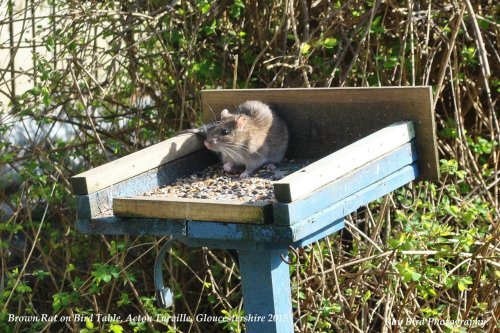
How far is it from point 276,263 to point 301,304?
1.43 m

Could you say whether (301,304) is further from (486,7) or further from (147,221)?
(486,7)

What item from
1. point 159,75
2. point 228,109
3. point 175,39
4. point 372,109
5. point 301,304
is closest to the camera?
point 372,109

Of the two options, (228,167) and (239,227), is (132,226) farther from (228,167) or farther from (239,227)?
(228,167)

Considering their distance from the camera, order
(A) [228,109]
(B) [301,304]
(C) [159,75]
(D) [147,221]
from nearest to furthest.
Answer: (D) [147,221], (A) [228,109], (B) [301,304], (C) [159,75]

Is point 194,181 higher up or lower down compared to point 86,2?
lower down

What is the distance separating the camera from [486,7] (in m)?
5.60

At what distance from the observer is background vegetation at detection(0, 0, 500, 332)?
15.7ft

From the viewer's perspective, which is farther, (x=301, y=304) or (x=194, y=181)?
(x=301, y=304)

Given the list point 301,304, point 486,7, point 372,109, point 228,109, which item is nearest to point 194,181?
point 228,109

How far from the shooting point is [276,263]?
3.46m

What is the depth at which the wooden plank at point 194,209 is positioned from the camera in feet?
10.0

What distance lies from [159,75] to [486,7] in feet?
6.65

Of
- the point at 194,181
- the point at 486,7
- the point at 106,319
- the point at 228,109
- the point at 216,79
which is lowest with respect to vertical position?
the point at 106,319

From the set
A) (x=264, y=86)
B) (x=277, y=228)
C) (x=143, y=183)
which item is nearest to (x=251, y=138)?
(x=143, y=183)
